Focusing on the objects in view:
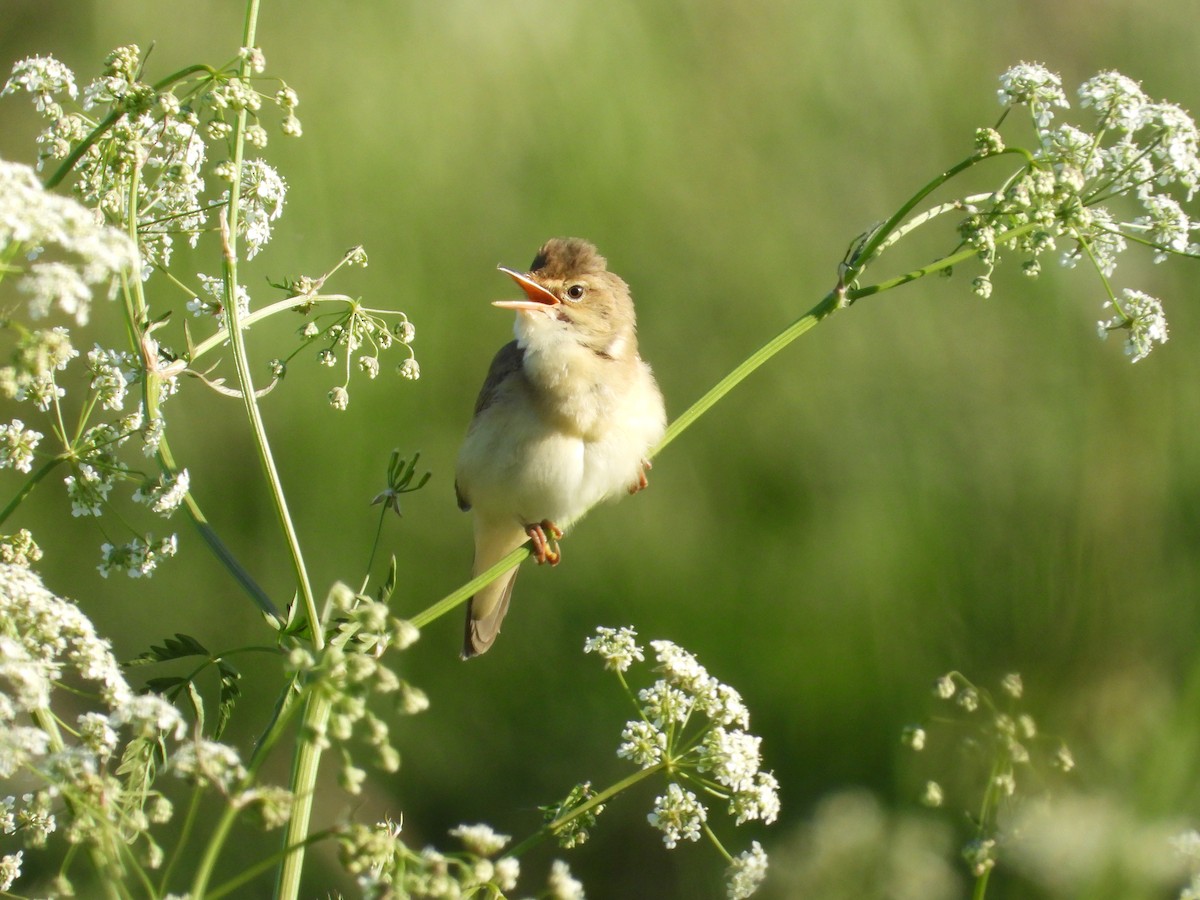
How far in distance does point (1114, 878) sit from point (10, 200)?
1284 millimetres

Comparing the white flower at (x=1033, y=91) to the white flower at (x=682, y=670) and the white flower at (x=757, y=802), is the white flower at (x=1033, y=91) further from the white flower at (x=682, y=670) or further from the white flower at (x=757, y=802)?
the white flower at (x=757, y=802)

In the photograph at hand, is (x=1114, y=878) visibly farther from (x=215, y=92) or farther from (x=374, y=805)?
(x=374, y=805)

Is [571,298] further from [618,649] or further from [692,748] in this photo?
[692,748]

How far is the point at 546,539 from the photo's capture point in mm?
3799

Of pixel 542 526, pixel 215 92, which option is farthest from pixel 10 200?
pixel 542 526

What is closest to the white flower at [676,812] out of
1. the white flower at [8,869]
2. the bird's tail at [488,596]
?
the white flower at [8,869]

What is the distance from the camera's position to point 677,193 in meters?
4.94

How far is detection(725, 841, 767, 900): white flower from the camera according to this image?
1.79 m

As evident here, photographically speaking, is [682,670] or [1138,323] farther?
[1138,323]

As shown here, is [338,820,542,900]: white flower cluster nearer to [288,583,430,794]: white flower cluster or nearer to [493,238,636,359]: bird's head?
[288,583,430,794]: white flower cluster

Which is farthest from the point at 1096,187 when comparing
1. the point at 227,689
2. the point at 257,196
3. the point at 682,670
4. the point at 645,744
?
the point at 227,689

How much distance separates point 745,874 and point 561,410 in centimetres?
207

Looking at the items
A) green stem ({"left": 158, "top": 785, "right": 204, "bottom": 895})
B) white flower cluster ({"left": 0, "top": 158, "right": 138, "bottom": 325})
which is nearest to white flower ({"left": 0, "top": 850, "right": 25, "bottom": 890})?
green stem ({"left": 158, "top": 785, "right": 204, "bottom": 895})

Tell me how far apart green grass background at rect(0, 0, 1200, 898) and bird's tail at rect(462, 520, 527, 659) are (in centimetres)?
15
